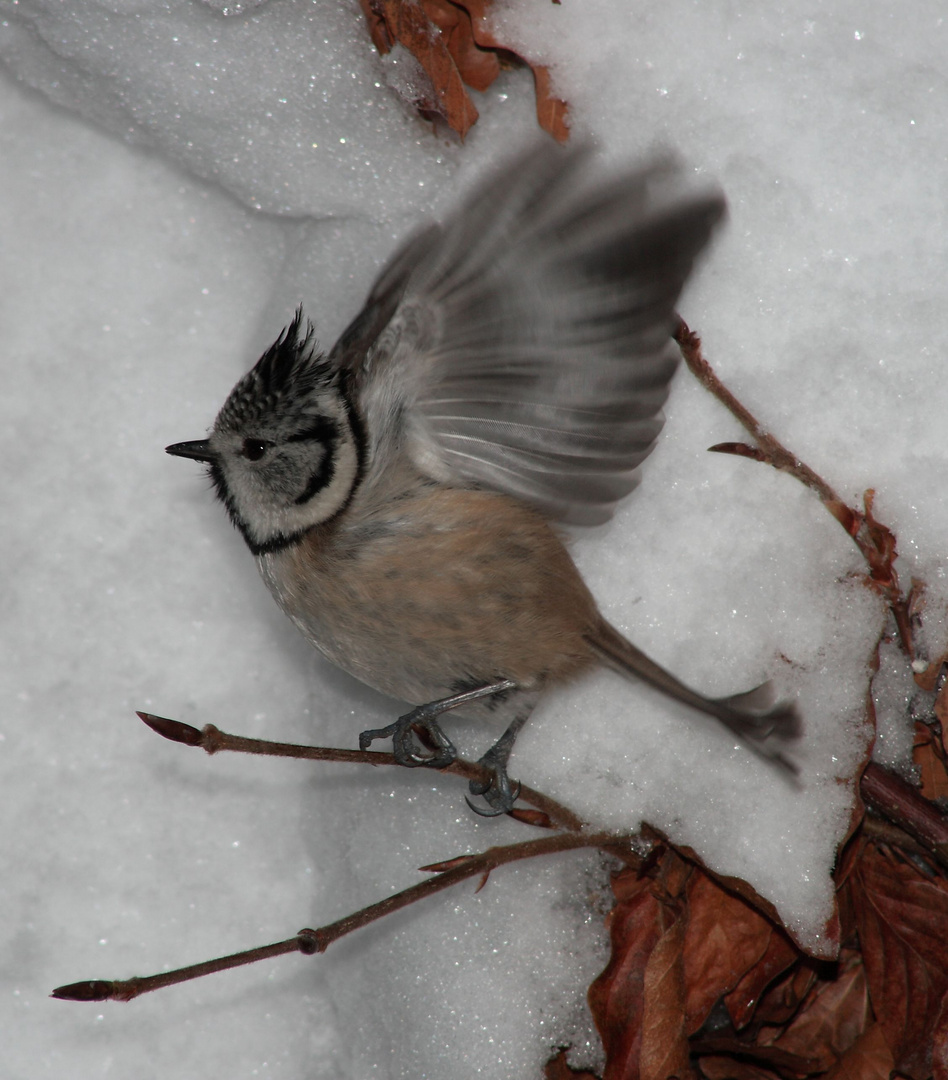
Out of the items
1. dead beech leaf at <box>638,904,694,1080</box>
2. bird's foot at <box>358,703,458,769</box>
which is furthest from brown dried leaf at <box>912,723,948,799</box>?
bird's foot at <box>358,703,458,769</box>

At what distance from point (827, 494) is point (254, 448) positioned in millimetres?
869

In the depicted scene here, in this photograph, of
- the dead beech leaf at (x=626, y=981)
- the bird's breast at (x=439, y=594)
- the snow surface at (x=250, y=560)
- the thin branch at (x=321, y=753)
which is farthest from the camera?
the snow surface at (x=250, y=560)

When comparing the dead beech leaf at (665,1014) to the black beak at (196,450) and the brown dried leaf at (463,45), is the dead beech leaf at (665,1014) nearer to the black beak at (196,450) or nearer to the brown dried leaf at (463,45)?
the black beak at (196,450)

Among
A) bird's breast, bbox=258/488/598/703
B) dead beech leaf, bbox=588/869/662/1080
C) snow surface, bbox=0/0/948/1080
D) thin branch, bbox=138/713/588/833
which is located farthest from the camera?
snow surface, bbox=0/0/948/1080

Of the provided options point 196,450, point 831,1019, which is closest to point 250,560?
point 196,450

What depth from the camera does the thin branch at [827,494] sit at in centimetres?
152

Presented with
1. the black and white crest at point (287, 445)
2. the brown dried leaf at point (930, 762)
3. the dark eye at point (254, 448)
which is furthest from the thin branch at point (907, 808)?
the dark eye at point (254, 448)

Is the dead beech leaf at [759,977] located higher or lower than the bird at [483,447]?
lower

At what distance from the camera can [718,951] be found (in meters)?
1.49

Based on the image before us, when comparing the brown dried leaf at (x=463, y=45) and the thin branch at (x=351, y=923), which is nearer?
the thin branch at (x=351, y=923)

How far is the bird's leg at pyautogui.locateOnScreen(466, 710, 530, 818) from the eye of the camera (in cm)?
155

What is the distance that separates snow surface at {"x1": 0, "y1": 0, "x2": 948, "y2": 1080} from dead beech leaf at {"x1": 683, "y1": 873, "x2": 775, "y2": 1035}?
0.19ft

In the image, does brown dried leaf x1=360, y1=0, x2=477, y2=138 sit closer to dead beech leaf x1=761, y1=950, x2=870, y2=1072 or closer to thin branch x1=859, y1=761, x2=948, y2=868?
thin branch x1=859, y1=761, x2=948, y2=868

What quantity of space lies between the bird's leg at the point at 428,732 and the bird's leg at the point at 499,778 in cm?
2
